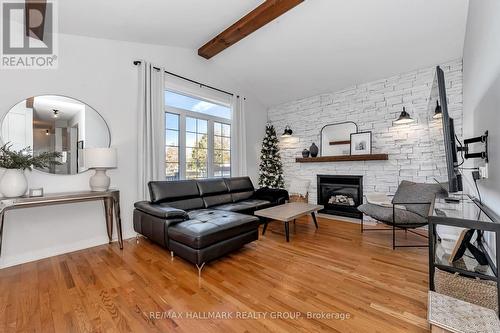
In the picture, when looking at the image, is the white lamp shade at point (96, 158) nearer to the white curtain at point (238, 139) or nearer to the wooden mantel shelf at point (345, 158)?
the white curtain at point (238, 139)

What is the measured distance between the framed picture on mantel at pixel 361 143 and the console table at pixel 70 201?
416cm

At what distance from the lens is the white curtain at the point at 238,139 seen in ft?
16.1

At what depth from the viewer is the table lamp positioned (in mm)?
2797

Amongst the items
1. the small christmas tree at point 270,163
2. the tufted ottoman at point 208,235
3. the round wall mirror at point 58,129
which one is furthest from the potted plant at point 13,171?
the small christmas tree at point 270,163

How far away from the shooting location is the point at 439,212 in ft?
5.47

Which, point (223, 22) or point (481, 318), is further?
point (223, 22)

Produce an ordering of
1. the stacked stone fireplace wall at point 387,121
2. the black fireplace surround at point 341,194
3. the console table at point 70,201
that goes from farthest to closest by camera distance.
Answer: the black fireplace surround at point 341,194, the stacked stone fireplace wall at point 387,121, the console table at point 70,201

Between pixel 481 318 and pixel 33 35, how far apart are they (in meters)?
4.80

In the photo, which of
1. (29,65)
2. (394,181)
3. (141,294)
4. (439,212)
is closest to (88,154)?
(29,65)

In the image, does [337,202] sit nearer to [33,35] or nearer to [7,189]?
[7,189]

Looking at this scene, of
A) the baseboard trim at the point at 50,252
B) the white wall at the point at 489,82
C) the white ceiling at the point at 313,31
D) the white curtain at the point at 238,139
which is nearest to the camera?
the white wall at the point at 489,82

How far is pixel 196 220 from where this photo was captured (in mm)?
2662

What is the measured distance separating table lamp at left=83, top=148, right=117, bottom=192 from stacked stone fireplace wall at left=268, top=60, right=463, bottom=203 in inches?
152

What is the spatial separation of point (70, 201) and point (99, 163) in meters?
0.53
